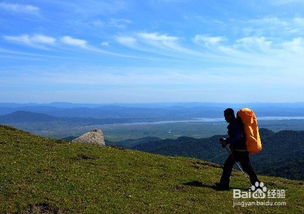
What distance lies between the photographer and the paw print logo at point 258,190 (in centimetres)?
2336

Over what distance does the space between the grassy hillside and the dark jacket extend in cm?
296

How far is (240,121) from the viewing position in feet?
74.0

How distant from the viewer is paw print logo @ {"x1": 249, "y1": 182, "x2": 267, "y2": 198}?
2336 cm

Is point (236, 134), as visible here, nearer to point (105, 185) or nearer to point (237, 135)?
point (237, 135)

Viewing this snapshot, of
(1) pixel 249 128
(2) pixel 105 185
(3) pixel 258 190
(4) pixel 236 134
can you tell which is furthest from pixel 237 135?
(2) pixel 105 185

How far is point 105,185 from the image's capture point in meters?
23.9

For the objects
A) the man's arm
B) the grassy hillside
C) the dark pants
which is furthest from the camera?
the dark pants

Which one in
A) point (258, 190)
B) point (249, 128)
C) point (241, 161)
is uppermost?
point (249, 128)

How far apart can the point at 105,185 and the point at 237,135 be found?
800 cm

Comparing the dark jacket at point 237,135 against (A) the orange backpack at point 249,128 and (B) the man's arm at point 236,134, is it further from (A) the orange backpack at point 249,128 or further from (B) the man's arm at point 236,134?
(A) the orange backpack at point 249,128

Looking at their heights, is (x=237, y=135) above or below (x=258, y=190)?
above

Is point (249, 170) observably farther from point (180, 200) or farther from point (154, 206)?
point (154, 206)

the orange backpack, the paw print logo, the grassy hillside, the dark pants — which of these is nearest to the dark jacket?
the orange backpack

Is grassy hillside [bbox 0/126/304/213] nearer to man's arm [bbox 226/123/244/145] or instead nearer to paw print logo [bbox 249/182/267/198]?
paw print logo [bbox 249/182/267/198]
